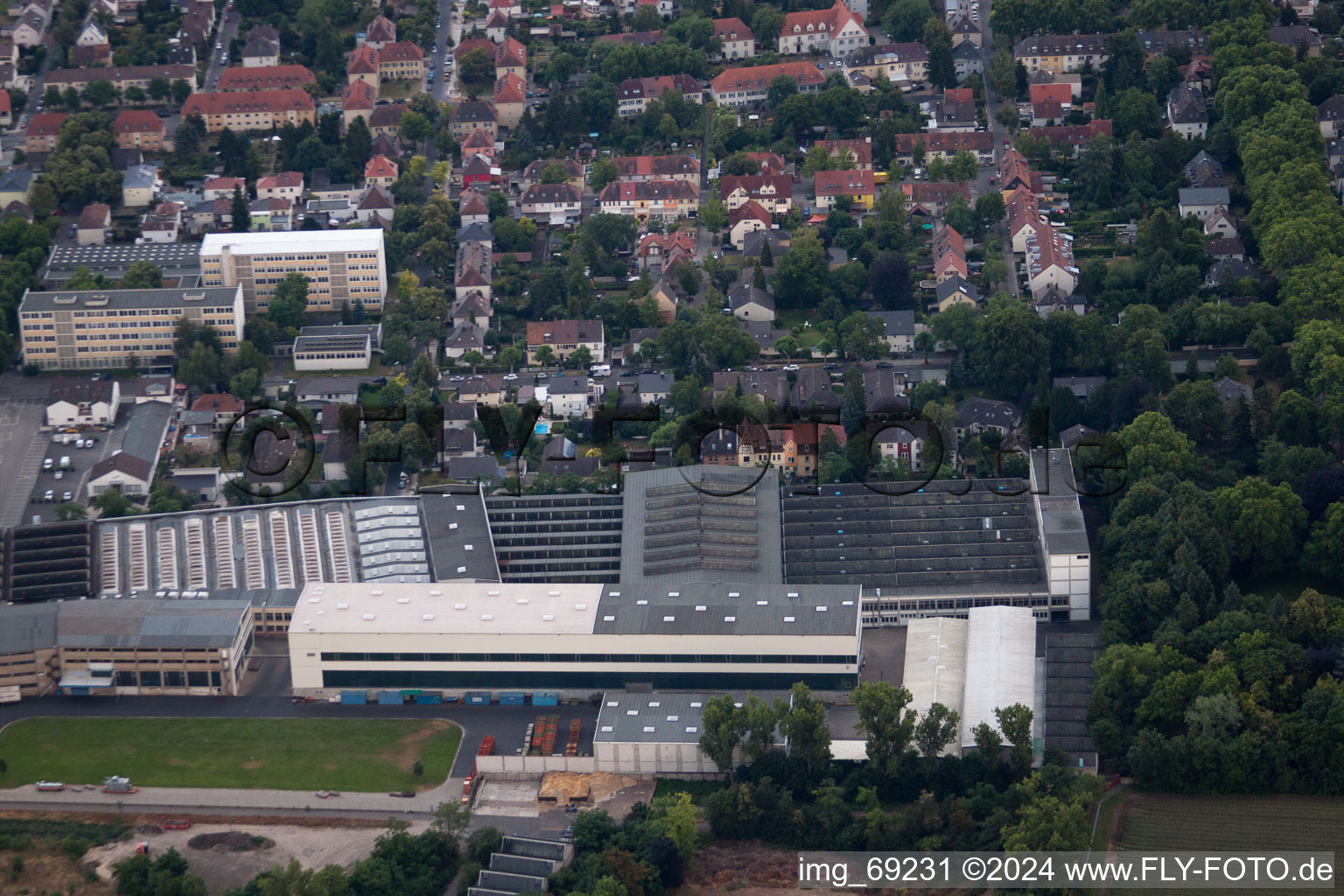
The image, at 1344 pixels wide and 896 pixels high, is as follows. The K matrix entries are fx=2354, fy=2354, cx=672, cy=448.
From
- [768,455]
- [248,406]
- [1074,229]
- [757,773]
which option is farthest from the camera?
[1074,229]

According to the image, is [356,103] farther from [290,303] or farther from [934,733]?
[934,733]

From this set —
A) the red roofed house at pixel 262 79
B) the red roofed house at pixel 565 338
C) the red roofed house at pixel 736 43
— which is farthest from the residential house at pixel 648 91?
the red roofed house at pixel 565 338

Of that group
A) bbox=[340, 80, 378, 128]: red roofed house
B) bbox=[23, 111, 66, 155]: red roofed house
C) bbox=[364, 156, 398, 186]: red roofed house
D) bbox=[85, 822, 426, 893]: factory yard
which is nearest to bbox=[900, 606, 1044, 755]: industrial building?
bbox=[85, 822, 426, 893]: factory yard

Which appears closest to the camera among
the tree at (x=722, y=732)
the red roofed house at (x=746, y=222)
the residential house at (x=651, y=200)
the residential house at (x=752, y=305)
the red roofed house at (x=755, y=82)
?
the tree at (x=722, y=732)

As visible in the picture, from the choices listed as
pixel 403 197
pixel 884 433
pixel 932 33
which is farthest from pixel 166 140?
pixel 884 433

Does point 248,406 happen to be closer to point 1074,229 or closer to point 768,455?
point 768,455

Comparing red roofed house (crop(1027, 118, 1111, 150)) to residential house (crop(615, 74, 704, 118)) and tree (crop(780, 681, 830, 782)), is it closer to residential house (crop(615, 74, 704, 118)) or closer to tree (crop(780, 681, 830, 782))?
residential house (crop(615, 74, 704, 118))

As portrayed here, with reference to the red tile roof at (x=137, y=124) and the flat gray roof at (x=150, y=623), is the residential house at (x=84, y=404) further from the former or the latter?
the red tile roof at (x=137, y=124)

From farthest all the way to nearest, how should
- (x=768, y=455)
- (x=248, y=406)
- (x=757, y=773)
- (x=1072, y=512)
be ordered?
1. (x=248, y=406)
2. (x=768, y=455)
3. (x=1072, y=512)
4. (x=757, y=773)
